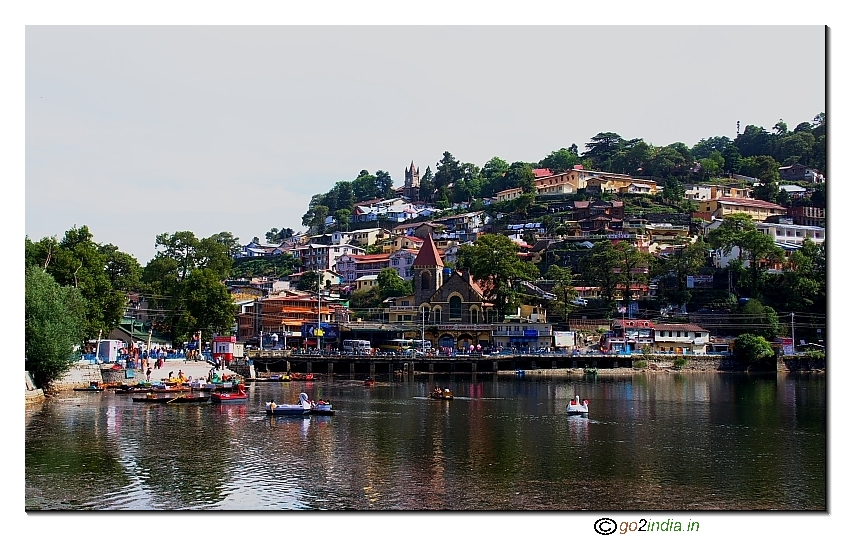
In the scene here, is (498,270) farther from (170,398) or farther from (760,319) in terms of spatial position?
(170,398)

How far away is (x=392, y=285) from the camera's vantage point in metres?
87.4

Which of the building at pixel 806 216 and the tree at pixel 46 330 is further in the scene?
the building at pixel 806 216

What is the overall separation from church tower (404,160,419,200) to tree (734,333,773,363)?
7985 cm

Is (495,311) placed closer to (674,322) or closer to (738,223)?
(674,322)

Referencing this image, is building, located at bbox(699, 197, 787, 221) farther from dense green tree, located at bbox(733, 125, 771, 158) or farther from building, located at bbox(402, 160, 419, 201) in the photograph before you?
building, located at bbox(402, 160, 419, 201)

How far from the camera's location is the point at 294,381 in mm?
54094

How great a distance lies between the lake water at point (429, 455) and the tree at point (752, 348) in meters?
23.2

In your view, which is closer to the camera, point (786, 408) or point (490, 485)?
point (490, 485)

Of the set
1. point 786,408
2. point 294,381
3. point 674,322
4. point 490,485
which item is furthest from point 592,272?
point 490,485

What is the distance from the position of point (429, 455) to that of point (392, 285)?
6295cm

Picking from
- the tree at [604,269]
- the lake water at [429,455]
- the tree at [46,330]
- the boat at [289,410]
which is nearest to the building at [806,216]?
the tree at [604,269]

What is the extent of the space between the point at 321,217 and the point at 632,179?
44341 millimetres

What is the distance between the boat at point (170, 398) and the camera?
37.8 meters

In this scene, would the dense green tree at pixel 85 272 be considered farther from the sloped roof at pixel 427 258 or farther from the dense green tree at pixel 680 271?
the dense green tree at pixel 680 271
